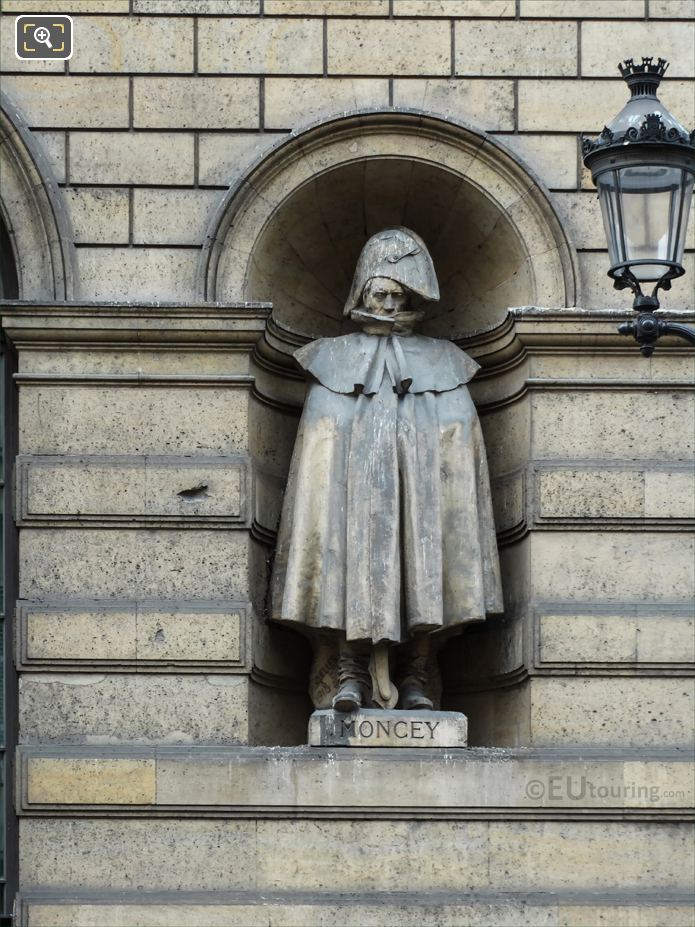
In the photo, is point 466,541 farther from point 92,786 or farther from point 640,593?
point 92,786

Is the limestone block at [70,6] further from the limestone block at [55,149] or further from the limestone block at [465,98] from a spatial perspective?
the limestone block at [465,98]

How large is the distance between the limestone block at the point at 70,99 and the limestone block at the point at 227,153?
59 cm

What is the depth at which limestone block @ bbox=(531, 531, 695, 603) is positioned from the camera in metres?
16.2

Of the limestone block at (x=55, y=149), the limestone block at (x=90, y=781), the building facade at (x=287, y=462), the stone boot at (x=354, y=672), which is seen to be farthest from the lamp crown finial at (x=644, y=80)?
the limestone block at (x=90, y=781)

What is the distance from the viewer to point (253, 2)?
55.6ft

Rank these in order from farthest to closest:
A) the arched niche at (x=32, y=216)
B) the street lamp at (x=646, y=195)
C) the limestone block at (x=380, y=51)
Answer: the limestone block at (x=380, y=51)
the arched niche at (x=32, y=216)
the street lamp at (x=646, y=195)

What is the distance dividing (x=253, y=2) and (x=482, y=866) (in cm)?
610

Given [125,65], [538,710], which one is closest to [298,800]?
[538,710]

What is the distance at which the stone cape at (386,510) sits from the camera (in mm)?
16062

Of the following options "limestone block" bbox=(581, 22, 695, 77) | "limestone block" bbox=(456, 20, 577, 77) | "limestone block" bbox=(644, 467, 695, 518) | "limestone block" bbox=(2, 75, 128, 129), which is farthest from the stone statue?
"limestone block" bbox=(2, 75, 128, 129)

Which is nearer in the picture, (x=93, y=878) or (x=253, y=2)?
(x=93, y=878)

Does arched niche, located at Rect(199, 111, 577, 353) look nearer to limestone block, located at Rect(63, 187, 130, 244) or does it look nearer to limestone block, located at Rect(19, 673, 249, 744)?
limestone block, located at Rect(63, 187, 130, 244)

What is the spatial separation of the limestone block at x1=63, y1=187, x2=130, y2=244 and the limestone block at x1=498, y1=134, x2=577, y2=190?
2.61m

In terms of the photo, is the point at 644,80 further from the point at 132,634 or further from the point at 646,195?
the point at 132,634
